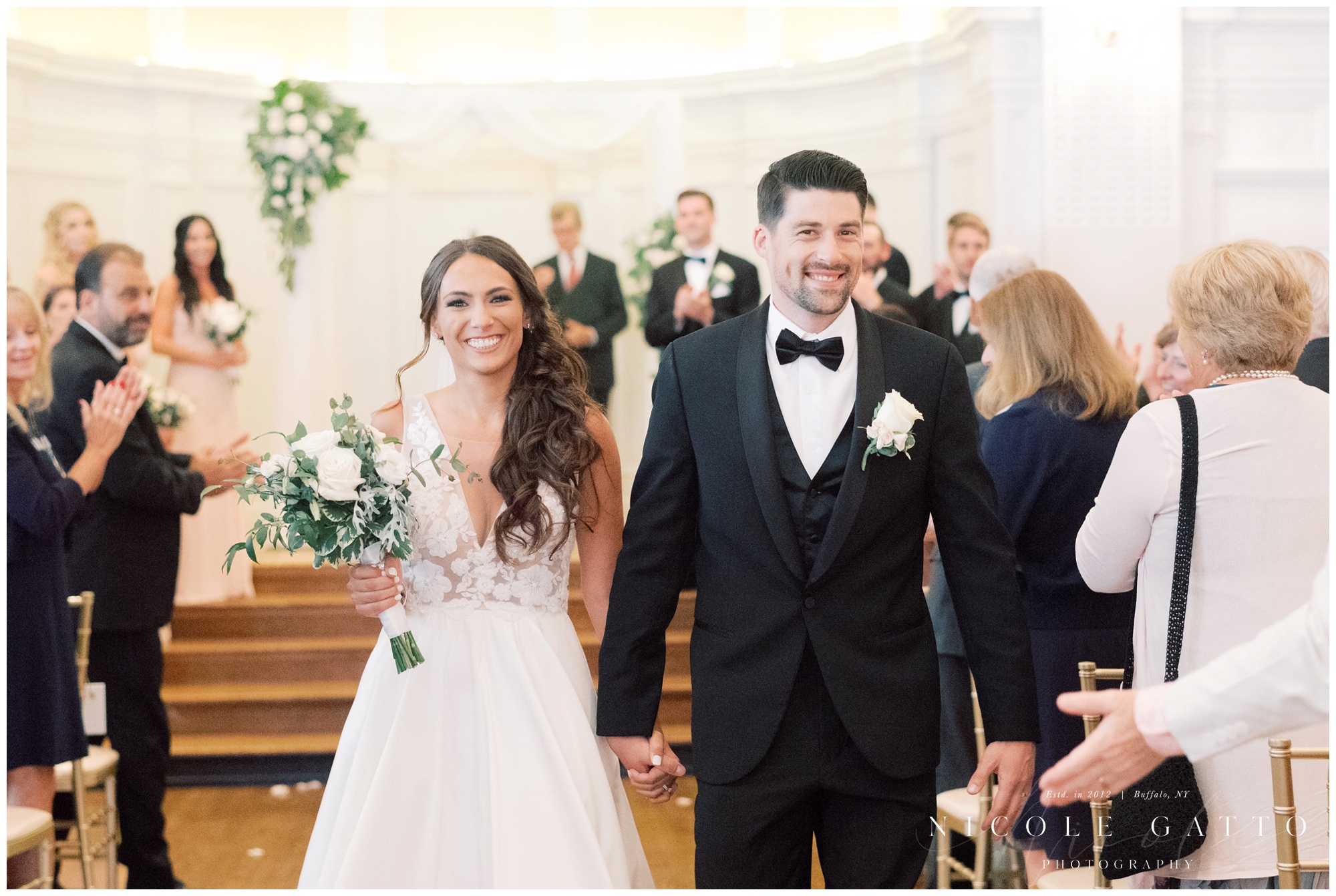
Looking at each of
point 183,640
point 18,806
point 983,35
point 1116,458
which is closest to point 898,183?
point 983,35

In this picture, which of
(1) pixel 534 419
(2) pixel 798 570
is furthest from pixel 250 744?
(2) pixel 798 570

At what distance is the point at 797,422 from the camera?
2.16 metres

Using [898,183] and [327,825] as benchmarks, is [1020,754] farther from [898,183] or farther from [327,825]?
[898,183]

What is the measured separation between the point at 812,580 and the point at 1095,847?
0.86 metres

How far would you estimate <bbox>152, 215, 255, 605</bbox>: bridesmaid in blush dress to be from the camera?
5.99 metres

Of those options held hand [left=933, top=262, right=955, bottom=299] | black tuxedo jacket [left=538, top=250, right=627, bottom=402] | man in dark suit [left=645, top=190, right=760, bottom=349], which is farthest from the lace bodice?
black tuxedo jacket [left=538, top=250, right=627, bottom=402]

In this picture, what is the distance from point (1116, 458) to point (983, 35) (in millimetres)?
5453

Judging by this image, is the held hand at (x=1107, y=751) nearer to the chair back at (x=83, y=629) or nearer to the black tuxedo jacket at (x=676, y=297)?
the chair back at (x=83, y=629)

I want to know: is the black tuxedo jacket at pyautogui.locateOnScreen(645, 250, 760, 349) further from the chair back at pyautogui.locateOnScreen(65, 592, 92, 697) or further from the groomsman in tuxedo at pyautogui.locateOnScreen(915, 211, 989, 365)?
the chair back at pyautogui.locateOnScreen(65, 592, 92, 697)

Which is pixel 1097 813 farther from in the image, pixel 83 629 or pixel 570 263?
pixel 570 263

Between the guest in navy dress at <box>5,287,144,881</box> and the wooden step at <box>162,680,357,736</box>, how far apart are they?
2059 millimetres

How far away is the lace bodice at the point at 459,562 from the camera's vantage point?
97.3 inches

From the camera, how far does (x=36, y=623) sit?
314 cm

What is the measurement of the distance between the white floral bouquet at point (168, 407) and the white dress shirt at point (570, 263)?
2.43 m
